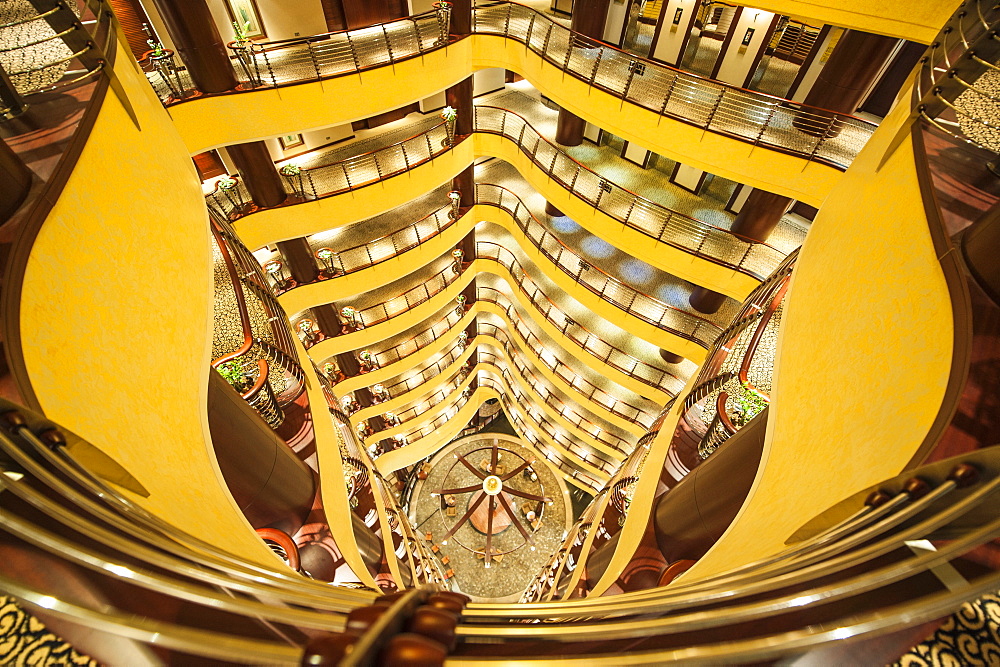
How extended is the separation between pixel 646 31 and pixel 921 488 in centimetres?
1093

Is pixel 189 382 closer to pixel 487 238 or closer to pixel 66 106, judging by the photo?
pixel 66 106

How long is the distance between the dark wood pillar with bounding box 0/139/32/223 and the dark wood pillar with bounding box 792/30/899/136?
7430mm

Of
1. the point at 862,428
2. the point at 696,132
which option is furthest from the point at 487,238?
the point at 862,428

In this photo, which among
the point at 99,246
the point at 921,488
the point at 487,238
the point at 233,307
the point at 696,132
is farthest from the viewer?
the point at 487,238

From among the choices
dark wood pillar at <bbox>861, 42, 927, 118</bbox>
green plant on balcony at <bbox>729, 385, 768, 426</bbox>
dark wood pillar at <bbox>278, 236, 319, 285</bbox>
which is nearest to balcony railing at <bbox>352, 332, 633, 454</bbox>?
dark wood pillar at <bbox>278, 236, 319, 285</bbox>

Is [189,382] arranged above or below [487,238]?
below

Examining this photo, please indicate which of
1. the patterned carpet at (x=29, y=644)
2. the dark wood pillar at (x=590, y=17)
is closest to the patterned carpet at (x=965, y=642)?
the patterned carpet at (x=29, y=644)

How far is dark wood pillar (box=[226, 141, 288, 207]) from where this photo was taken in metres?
6.67

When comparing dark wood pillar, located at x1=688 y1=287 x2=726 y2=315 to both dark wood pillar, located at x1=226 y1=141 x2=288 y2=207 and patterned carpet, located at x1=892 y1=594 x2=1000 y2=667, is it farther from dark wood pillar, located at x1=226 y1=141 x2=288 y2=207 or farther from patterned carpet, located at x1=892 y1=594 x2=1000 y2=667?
dark wood pillar, located at x1=226 y1=141 x2=288 y2=207

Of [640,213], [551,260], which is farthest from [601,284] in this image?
[640,213]

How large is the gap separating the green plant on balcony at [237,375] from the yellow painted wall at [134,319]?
A: 55.1 inches

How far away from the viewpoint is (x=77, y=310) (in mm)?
2098

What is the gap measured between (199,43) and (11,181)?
4635mm

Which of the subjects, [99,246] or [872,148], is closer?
[99,246]
